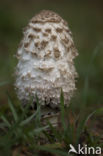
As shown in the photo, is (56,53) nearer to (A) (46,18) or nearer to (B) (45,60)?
(B) (45,60)

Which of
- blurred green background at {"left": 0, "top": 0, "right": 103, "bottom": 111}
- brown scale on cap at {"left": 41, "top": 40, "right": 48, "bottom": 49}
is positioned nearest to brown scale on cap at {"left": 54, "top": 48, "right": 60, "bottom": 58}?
brown scale on cap at {"left": 41, "top": 40, "right": 48, "bottom": 49}

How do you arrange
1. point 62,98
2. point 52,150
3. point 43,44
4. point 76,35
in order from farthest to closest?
point 76,35 → point 43,44 → point 62,98 → point 52,150

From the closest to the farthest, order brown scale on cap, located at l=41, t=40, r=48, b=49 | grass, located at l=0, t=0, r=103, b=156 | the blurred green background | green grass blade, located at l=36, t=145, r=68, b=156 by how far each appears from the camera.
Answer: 1. green grass blade, located at l=36, t=145, r=68, b=156
2. grass, located at l=0, t=0, r=103, b=156
3. brown scale on cap, located at l=41, t=40, r=48, b=49
4. the blurred green background

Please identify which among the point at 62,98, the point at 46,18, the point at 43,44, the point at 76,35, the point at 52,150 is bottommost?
the point at 52,150

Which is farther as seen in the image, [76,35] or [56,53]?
[76,35]

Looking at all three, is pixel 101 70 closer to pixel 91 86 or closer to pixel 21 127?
pixel 91 86

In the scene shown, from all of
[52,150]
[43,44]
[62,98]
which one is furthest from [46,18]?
[52,150]

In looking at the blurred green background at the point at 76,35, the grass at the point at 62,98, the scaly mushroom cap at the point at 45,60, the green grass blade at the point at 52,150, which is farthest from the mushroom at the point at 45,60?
the green grass blade at the point at 52,150

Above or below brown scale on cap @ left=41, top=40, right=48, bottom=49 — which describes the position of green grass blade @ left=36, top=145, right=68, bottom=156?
below

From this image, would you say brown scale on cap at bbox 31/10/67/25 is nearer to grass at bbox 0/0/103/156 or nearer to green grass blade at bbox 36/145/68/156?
grass at bbox 0/0/103/156
